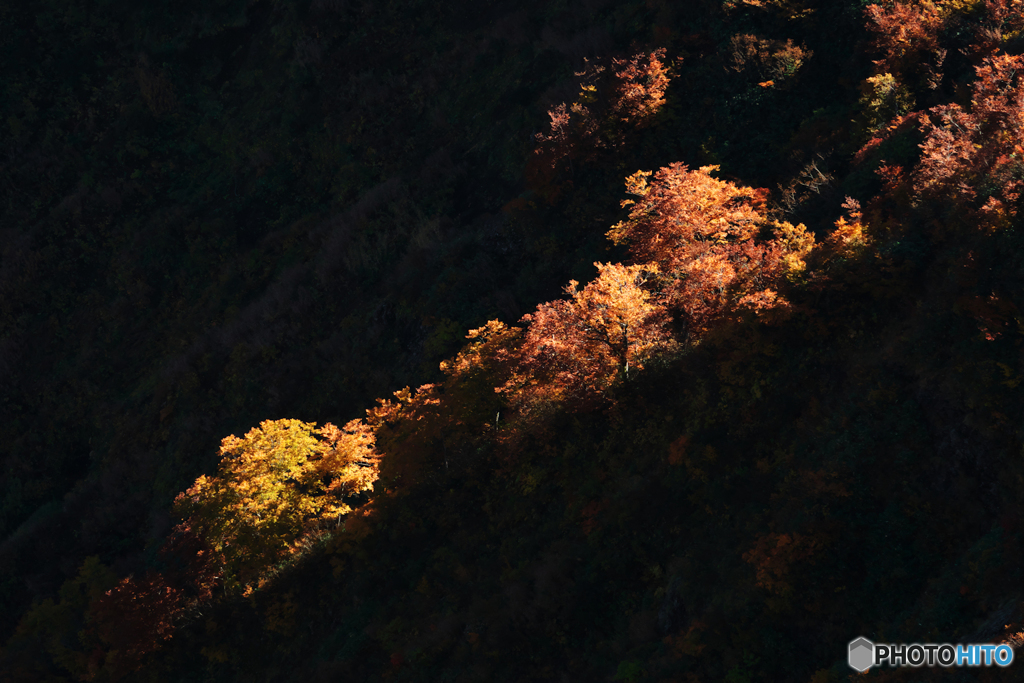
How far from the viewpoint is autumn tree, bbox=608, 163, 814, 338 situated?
16.5 meters

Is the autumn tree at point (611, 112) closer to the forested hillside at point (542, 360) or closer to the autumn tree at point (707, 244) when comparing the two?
the forested hillside at point (542, 360)

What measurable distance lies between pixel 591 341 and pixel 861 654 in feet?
27.7

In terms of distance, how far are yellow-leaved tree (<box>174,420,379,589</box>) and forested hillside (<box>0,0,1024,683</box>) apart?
0.08 metres

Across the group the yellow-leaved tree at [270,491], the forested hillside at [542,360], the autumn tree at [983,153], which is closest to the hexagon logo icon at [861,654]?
the forested hillside at [542,360]

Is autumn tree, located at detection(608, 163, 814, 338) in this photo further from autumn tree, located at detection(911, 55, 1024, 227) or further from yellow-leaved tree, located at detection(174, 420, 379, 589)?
yellow-leaved tree, located at detection(174, 420, 379, 589)

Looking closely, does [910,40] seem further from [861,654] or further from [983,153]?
[861,654]

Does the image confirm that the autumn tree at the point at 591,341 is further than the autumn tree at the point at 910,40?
No

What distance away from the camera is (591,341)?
57.7ft

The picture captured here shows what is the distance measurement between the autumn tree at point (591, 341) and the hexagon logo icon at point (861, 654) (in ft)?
24.6

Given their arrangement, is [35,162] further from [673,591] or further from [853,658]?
[853,658]

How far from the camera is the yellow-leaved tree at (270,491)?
60.3 ft

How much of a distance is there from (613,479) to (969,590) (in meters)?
Result: 7.63

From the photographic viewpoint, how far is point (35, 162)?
1626 inches

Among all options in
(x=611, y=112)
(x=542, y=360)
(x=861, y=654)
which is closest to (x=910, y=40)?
(x=611, y=112)
